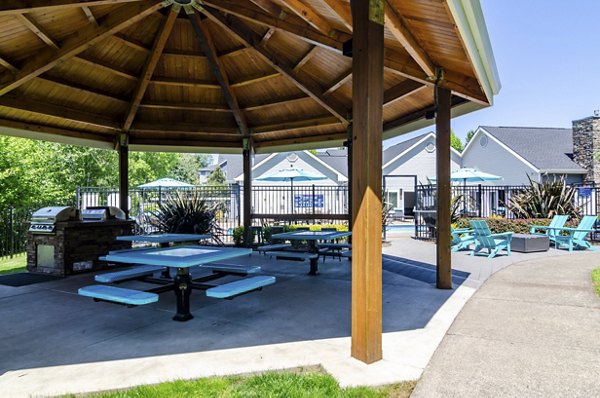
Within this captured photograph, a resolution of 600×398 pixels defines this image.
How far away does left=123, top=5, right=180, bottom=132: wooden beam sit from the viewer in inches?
252

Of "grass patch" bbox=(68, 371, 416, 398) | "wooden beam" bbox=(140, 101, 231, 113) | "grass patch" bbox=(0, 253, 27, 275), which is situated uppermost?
"wooden beam" bbox=(140, 101, 231, 113)

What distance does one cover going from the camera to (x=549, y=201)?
12297mm

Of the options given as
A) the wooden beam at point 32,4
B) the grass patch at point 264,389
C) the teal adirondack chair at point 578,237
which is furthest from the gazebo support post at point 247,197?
the teal adirondack chair at point 578,237

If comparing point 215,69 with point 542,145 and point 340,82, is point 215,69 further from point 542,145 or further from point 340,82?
point 542,145

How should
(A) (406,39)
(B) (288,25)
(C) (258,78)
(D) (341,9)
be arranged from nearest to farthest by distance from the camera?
1. (D) (341,9)
2. (A) (406,39)
3. (B) (288,25)
4. (C) (258,78)

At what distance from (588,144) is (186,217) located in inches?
761

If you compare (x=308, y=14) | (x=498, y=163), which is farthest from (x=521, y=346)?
(x=498, y=163)

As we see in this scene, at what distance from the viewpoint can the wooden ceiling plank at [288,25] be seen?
16.4 feet

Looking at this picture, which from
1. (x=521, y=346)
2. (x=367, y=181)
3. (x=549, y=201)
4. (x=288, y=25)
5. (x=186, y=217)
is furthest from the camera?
(x=549, y=201)

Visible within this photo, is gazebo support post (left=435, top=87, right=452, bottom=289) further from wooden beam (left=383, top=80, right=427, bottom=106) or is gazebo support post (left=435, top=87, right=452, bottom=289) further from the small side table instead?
the small side table

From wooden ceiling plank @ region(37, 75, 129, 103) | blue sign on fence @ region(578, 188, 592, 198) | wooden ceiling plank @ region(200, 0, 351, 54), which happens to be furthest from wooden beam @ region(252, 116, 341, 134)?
blue sign on fence @ region(578, 188, 592, 198)

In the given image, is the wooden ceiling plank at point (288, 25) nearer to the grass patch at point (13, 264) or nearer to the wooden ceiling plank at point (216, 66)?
the wooden ceiling plank at point (216, 66)

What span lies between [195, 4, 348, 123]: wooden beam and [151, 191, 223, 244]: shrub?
4860 millimetres

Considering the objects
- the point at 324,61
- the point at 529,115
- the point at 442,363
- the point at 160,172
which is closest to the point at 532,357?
the point at 442,363
